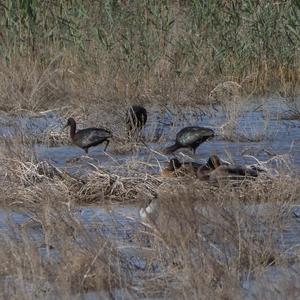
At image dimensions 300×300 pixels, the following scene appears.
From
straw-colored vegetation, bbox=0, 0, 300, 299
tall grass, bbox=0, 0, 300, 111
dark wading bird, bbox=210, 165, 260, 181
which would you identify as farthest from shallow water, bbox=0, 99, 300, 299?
tall grass, bbox=0, 0, 300, 111

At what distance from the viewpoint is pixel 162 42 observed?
14.3 meters

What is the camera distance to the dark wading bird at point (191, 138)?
34.7ft

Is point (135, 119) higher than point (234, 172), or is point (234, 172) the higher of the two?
point (234, 172)

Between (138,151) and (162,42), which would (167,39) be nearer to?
(162,42)

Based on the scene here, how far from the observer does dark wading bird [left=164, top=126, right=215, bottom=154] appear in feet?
34.7

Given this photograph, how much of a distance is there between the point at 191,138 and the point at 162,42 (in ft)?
12.6

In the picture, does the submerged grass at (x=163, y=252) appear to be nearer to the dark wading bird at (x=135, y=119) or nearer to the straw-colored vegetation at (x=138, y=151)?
the straw-colored vegetation at (x=138, y=151)

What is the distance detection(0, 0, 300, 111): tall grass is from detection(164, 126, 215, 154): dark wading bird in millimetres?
2874

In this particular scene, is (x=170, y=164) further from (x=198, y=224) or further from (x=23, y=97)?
(x=23, y=97)

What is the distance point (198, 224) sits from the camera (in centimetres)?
577

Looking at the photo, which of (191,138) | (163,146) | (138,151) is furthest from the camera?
(163,146)

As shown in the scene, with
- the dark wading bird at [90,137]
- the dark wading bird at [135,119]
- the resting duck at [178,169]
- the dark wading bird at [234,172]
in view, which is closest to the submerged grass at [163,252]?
the dark wading bird at [234,172]

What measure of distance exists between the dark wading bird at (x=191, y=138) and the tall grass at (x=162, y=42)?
9.43 feet

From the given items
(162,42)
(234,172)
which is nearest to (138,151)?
(234,172)
